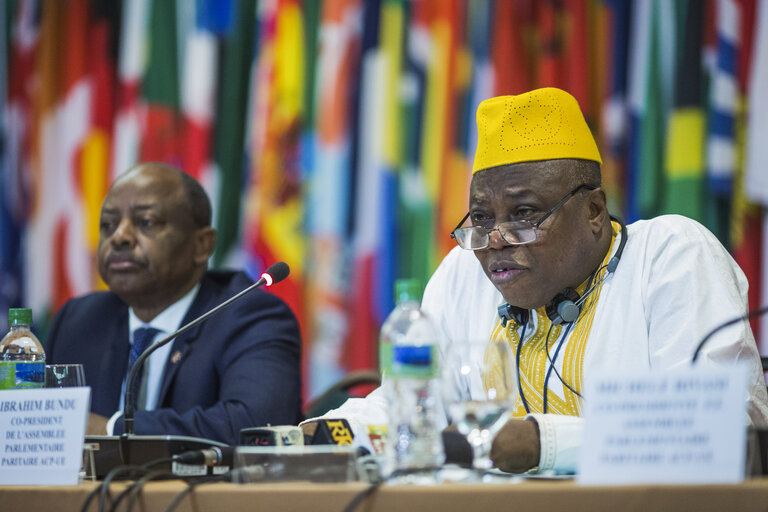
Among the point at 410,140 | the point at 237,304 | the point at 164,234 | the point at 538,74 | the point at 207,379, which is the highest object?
the point at 538,74

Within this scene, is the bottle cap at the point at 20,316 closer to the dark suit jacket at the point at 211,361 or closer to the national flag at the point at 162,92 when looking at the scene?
the dark suit jacket at the point at 211,361

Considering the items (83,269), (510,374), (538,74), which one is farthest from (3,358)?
(538,74)

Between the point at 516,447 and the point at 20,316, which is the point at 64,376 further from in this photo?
the point at 516,447

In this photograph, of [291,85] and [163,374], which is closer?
[163,374]

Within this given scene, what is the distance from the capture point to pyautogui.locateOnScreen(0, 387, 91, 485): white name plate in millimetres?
1280

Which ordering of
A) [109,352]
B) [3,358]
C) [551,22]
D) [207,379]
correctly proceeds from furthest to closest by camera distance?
[551,22]
[109,352]
[207,379]
[3,358]

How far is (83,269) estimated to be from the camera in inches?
147

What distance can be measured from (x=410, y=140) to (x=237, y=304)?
1.18 m

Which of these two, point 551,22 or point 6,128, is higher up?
point 551,22

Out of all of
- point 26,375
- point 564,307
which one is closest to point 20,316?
point 26,375

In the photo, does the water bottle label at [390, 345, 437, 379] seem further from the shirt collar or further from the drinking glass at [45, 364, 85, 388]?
the shirt collar

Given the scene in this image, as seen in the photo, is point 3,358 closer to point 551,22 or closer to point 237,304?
point 237,304

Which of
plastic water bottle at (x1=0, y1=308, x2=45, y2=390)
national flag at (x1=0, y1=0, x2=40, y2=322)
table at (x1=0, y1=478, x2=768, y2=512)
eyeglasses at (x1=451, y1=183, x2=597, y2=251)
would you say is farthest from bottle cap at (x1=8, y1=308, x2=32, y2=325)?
national flag at (x1=0, y1=0, x2=40, y2=322)

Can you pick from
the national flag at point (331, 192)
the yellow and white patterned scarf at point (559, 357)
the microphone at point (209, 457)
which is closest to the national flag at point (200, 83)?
the national flag at point (331, 192)
